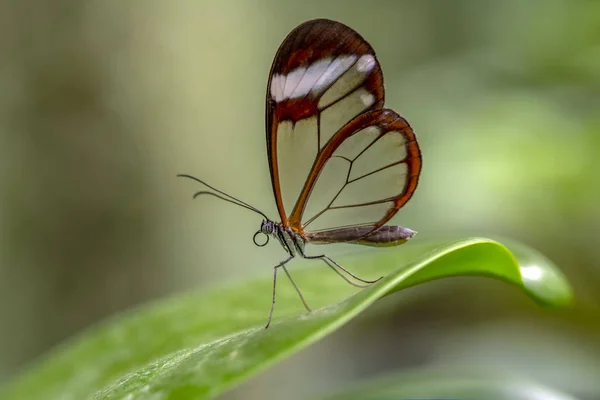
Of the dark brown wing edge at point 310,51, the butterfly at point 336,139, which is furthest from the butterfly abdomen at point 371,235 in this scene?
the dark brown wing edge at point 310,51

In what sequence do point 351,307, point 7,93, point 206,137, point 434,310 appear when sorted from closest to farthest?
point 351,307 → point 7,93 → point 206,137 → point 434,310

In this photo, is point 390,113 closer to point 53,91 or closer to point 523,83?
point 53,91

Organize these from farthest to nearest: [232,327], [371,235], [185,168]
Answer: [185,168], [371,235], [232,327]

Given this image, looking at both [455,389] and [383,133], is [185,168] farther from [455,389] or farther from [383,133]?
[455,389]

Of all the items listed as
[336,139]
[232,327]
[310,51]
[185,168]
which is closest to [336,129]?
[336,139]

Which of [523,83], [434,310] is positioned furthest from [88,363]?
[434,310]

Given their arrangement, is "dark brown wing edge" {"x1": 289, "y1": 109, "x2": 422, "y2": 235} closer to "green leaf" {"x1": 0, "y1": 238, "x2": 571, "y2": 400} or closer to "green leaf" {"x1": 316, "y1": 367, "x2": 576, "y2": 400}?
"green leaf" {"x1": 0, "y1": 238, "x2": 571, "y2": 400}
